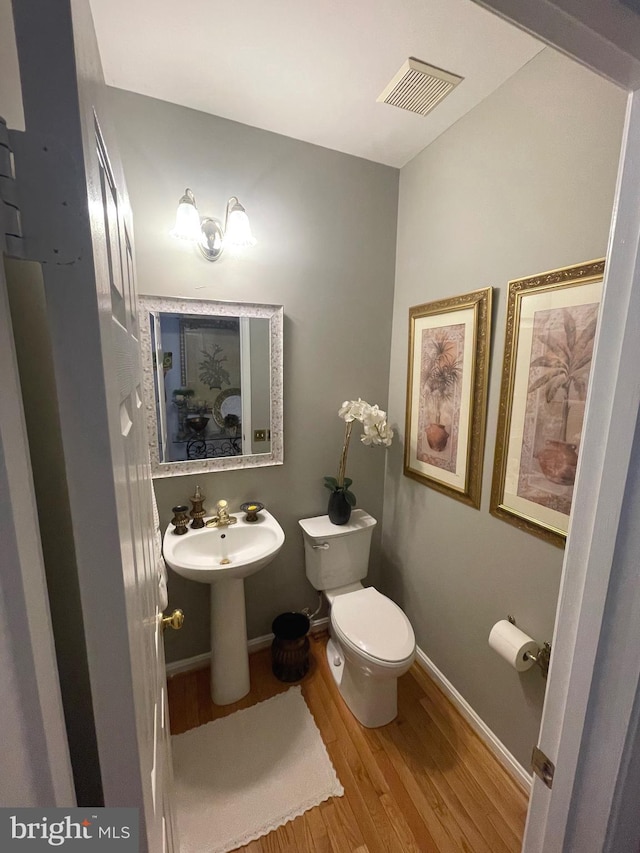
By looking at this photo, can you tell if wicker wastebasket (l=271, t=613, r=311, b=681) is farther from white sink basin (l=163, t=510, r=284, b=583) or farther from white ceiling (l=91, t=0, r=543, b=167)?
white ceiling (l=91, t=0, r=543, b=167)

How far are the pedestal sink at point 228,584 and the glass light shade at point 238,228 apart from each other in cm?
129

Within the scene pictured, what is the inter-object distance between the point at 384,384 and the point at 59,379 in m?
1.80

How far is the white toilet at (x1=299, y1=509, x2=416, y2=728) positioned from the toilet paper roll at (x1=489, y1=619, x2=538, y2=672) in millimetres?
334

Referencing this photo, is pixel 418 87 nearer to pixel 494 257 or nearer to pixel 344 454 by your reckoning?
pixel 494 257

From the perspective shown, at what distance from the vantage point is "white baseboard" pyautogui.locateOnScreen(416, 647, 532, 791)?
1.33 metres

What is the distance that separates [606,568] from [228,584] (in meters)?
1.43

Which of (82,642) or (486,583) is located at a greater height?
(82,642)

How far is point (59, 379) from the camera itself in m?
0.31

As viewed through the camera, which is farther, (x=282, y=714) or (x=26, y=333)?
(x=282, y=714)

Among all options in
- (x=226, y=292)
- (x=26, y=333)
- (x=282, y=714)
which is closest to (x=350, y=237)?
(x=226, y=292)

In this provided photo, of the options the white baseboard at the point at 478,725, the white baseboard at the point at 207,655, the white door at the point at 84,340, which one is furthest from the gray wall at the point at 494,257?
the white door at the point at 84,340

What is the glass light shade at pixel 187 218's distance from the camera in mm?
1370

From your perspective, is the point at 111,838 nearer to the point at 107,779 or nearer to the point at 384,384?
the point at 107,779

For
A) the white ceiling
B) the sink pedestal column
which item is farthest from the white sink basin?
the white ceiling
